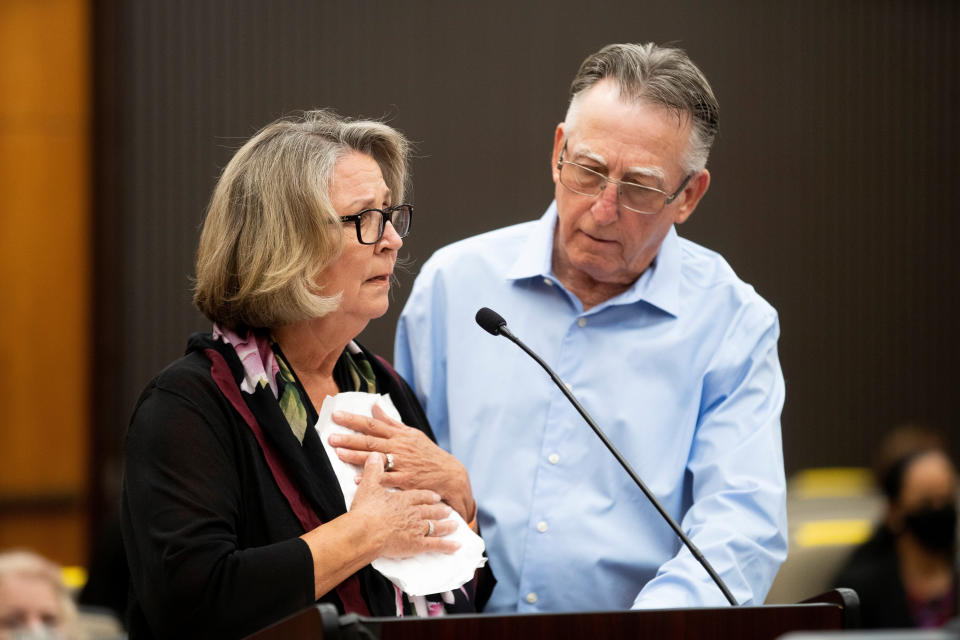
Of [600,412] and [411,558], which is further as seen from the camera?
[600,412]

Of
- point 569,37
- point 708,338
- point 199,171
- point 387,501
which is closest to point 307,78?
point 199,171

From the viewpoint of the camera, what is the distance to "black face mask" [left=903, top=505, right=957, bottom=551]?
12.8ft

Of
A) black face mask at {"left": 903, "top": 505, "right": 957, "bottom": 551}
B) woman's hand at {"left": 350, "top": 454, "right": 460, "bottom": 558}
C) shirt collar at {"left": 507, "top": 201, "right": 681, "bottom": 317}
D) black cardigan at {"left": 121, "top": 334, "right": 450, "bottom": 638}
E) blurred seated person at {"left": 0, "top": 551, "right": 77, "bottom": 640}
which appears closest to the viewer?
black cardigan at {"left": 121, "top": 334, "right": 450, "bottom": 638}

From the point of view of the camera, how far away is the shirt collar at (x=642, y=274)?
6.91ft

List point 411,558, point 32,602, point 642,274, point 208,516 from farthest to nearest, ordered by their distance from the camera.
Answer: point 32,602 → point 642,274 → point 411,558 → point 208,516

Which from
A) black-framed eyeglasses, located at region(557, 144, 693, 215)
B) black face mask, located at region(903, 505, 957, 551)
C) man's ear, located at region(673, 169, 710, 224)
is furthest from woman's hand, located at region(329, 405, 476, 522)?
black face mask, located at region(903, 505, 957, 551)

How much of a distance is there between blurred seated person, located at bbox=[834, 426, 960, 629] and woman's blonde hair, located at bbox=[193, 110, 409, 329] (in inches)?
103

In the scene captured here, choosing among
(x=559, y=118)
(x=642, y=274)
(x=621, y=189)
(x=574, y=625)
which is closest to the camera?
(x=574, y=625)

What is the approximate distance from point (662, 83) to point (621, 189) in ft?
0.63

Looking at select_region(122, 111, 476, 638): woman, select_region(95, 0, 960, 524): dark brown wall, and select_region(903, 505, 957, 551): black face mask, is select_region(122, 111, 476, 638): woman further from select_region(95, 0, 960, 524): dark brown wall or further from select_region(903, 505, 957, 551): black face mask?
select_region(95, 0, 960, 524): dark brown wall

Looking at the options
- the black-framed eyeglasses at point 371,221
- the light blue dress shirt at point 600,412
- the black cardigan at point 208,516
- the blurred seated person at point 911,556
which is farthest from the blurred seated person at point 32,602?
the blurred seated person at point 911,556

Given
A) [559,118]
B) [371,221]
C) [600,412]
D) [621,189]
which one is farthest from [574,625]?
[559,118]

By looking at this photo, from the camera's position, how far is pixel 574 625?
4.36ft

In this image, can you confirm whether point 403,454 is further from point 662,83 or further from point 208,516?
point 662,83
